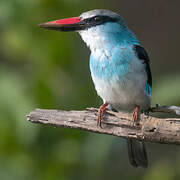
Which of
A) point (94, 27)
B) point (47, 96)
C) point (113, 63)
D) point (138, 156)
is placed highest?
point (94, 27)

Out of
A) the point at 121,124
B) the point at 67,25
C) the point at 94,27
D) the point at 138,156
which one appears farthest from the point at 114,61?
the point at 138,156

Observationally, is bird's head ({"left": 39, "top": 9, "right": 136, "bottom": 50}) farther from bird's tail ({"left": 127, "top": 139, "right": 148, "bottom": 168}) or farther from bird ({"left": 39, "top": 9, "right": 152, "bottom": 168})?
bird's tail ({"left": 127, "top": 139, "right": 148, "bottom": 168})

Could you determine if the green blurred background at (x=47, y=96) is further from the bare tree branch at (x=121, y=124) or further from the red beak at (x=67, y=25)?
the bare tree branch at (x=121, y=124)

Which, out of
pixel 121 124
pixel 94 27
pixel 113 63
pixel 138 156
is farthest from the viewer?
pixel 138 156

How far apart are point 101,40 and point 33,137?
1.17m

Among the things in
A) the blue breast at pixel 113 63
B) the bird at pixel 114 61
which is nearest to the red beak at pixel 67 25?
the bird at pixel 114 61

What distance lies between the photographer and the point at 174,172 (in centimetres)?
466

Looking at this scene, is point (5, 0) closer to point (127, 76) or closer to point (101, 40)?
point (101, 40)

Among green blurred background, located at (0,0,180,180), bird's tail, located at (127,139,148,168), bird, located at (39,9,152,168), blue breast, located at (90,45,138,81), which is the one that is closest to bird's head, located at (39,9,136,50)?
bird, located at (39,9,152,168)

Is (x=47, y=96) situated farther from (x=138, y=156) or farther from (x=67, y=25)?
(x=138, y=156)

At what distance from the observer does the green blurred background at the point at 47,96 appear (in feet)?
15.3

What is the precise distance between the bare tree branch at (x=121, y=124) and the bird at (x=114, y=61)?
1.68 feet

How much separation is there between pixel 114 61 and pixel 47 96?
0.79m

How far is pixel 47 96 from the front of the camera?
4.75 meters
